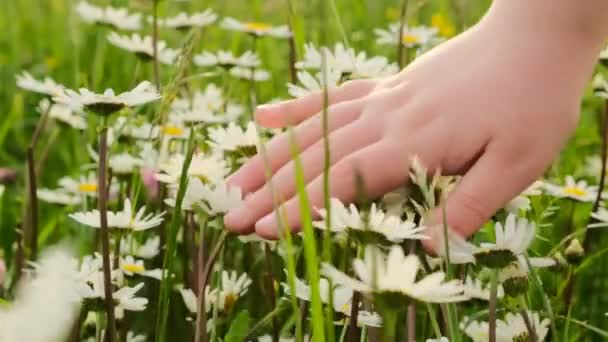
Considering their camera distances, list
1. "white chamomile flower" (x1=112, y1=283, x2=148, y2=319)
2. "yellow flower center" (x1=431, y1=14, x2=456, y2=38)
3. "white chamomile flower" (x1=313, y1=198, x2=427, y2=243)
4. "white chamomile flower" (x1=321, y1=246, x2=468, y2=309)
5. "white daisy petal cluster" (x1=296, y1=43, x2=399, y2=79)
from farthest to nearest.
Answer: "yellow flower center" (x1=431, y1=14, x2=456, y2=38), "white daisy petal cluster" (x1=296, y1=43, x2=399, y2=79), "white chamomile flower" (x1=112, y1=283, x2=148, y2=319), "white chamomile flower" (x1=313, y1=198, x2=427, y2=243), "white chamomile flower" (x1=321, y1=246, x2=468, y2=309)

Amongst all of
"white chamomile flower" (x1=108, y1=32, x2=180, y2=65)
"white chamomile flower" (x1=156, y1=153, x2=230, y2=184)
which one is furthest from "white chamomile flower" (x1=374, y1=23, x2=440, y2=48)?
"white chamomile flower" (x1=156, y1=153, x2=230, y2=184)

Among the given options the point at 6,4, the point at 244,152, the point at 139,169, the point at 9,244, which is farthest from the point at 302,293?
the point at 6,4

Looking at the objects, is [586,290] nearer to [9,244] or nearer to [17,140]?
[9,244]

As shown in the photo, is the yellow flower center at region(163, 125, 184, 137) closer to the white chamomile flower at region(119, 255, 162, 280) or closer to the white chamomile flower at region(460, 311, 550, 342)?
the white chamomile flower at region(119, 255, 162, 280)

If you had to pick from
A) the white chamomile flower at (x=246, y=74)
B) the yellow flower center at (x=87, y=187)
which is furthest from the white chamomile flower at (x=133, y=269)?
the white chamomile flower at (x=246, y=74)

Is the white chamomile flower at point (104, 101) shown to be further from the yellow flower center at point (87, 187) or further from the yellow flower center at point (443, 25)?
the yellow flower center at point (443, 25)
